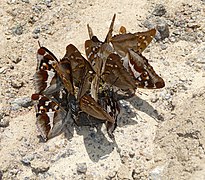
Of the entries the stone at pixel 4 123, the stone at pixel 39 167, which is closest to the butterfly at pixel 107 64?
the stone at pixel 39 167

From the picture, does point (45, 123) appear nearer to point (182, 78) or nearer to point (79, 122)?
point (79, 122)

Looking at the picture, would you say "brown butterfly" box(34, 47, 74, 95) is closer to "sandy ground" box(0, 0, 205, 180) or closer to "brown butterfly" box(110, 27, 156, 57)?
"sandy ground" box(0, 0, 205, 180)

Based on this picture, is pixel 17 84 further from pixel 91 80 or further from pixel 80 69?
pixel 91 80

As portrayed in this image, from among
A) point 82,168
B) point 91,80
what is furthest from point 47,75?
point 82,168

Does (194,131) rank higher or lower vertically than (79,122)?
higher

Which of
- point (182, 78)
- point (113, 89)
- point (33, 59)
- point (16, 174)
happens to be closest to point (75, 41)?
point (33, 59)
